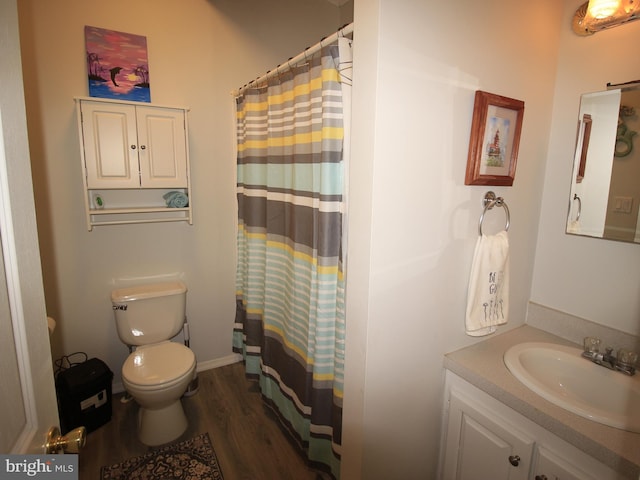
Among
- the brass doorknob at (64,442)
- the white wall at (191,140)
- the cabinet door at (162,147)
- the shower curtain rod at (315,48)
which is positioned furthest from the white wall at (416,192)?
the white wall at (191,140)

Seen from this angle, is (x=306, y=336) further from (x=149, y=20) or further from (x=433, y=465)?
(x=149, y=20)

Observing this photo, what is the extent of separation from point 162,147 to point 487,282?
201 cm

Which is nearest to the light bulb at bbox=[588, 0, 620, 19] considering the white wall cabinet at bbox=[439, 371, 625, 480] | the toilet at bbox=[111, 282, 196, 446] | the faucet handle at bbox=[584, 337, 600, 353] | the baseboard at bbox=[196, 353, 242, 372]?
the faucet handle at bbox=[584, 337, 600, 353]

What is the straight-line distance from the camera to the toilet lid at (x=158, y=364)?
185 centimetres

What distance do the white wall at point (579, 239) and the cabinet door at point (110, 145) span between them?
231cm

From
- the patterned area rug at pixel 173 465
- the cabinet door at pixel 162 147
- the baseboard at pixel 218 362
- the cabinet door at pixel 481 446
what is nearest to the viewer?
the cabinet door at pixel 481 446

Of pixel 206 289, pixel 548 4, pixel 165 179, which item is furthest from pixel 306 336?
pixel 548 4

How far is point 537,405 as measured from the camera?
1.11 meters

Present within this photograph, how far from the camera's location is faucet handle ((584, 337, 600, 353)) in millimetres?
1371

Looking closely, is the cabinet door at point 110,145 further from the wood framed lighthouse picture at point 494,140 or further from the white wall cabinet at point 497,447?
the white wall cabinet at point 497,447

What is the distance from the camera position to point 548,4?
1438 millimetres

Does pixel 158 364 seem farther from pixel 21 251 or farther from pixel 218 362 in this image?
pixel 21 251

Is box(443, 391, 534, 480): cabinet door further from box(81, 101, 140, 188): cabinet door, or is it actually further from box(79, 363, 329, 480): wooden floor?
box(81, 101, 140, 188): cabinet door
